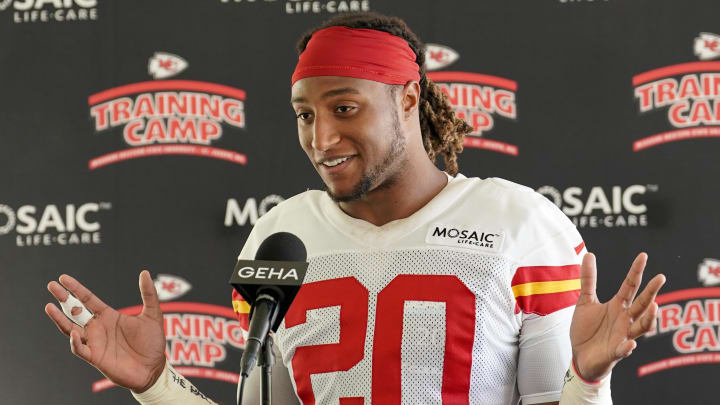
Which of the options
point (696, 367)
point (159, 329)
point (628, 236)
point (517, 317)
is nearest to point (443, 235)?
point (517, 317)

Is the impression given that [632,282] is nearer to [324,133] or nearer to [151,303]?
[324,133]

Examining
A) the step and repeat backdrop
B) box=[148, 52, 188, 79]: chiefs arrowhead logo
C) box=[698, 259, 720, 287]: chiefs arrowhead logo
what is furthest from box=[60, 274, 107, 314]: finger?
box=[698, 259, 720, 287]: chiefs arrowhead logo

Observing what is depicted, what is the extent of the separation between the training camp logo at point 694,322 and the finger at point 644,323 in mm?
1384

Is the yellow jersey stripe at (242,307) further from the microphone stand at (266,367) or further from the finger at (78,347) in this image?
the microphone stand at (266,367)

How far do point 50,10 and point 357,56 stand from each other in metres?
1.56

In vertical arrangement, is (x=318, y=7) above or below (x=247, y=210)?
above

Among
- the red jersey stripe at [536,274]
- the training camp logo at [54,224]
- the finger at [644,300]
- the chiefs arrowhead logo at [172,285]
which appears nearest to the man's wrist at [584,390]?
the finger at [644,300]

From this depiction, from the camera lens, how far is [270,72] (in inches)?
112

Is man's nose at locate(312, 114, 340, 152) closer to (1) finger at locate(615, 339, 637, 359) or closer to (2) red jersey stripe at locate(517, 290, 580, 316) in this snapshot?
(2) red jersey stripe at locate(517, 290, 580, 316)

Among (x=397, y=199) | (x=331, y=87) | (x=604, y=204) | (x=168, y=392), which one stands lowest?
(x=168, y=392)

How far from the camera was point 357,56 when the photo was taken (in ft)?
5.80

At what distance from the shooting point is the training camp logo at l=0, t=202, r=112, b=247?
9.41ft

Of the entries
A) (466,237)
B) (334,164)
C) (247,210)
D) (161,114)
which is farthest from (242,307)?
(161,114)

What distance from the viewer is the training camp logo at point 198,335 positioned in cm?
284
